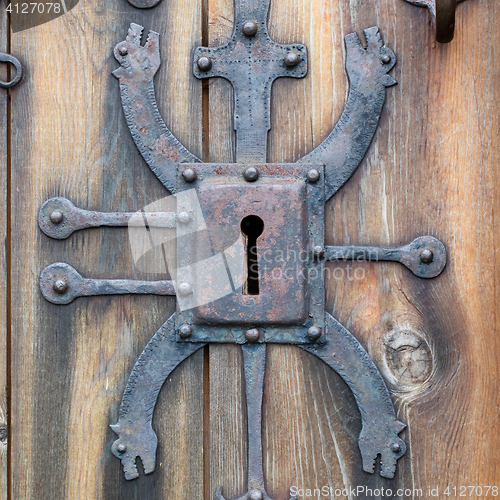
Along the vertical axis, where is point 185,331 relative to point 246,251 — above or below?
below

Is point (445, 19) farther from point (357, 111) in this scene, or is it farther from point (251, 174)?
point (251, 174)

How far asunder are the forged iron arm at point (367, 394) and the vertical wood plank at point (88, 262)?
20 centimetres

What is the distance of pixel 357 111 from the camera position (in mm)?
645

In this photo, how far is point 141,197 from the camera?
0.66 meters

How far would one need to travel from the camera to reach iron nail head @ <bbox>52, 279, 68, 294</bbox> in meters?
0.66

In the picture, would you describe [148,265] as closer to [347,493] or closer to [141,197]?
[141,197]

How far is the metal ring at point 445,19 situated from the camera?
566mm

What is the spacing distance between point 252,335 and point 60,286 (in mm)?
288

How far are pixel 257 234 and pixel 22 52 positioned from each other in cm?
44

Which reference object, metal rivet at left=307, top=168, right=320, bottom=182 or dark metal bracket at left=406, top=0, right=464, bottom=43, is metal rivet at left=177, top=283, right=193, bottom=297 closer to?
metal rivet at left=307, top=168, right=320, bottom=182

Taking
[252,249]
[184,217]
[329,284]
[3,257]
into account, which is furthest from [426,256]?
[3,257]

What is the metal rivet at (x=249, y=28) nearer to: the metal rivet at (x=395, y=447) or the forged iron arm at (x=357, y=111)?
the forged iron arm at (x=357, y=111)

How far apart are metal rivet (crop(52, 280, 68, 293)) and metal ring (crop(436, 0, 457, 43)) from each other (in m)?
0.63

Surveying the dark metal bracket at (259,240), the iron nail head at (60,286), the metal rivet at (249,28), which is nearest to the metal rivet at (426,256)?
the dark metal bracket at (259,240)
